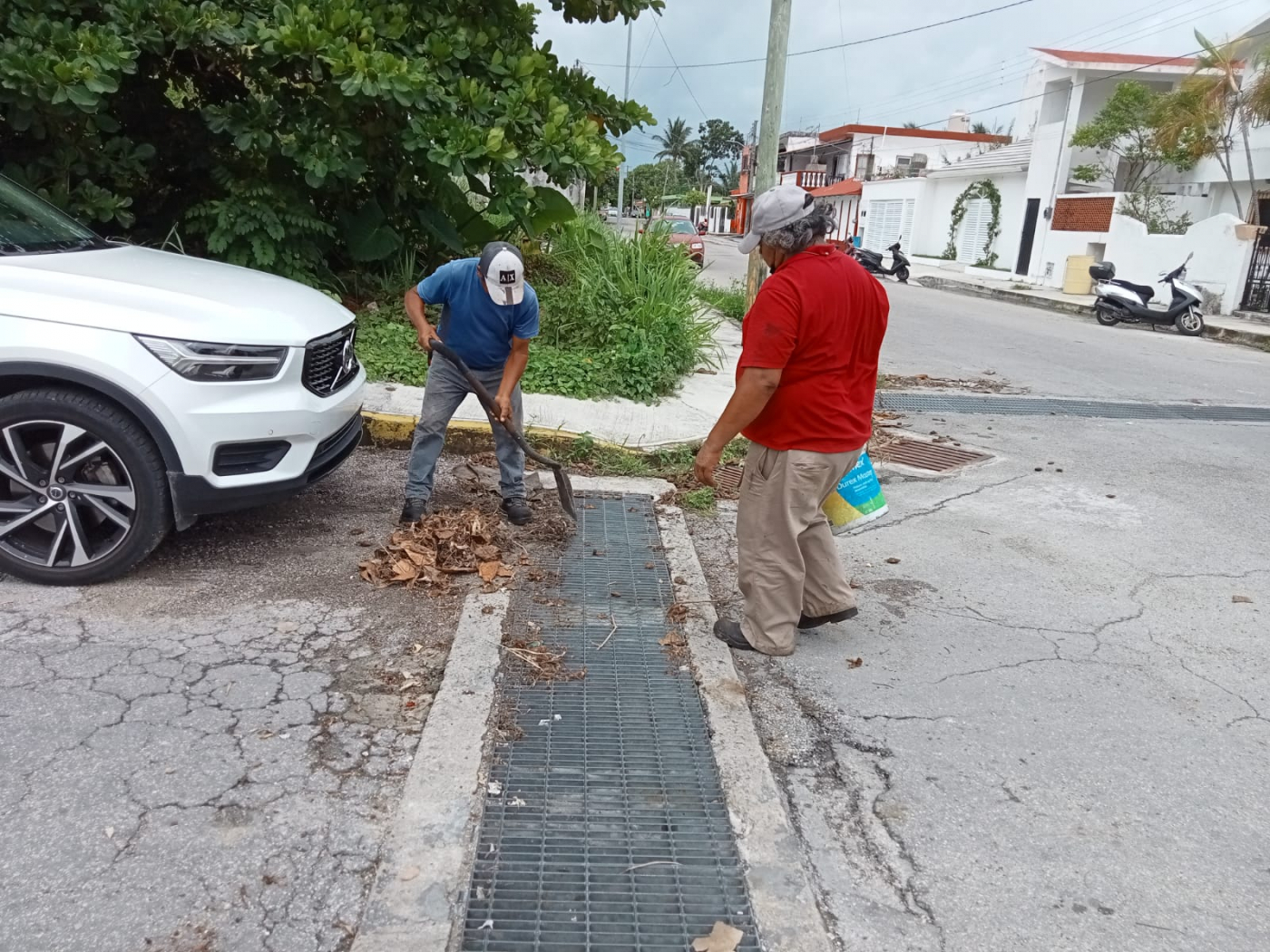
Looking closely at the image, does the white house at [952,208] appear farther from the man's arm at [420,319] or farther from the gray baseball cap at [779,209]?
the gray baseball cap at [779,209]

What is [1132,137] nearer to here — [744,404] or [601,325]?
[601,325]

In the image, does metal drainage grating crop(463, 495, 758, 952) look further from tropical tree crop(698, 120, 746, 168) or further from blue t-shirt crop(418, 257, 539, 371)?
tropical tree crop(698, 120, 746, 168)

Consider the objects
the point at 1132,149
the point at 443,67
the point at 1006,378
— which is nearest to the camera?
the point at 443,67

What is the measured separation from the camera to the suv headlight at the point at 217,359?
3.85 meters

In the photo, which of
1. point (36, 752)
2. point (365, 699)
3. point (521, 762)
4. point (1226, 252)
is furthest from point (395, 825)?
point (1226, 252)

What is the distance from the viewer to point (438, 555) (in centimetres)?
459

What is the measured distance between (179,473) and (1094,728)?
369cm

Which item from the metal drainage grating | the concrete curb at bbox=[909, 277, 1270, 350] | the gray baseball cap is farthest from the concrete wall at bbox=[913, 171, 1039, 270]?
the metal drainage grating

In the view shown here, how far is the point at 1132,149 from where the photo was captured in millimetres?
24391

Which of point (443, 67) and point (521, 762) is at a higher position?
point (443, 67)

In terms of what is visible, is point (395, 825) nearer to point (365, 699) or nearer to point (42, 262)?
point (365, 699)

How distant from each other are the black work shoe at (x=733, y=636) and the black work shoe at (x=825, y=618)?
0.25 metres

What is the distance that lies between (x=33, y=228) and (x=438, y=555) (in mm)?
2390

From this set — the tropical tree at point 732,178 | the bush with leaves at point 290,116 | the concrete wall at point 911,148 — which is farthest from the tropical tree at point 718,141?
the bush with leaves at point 290,116
